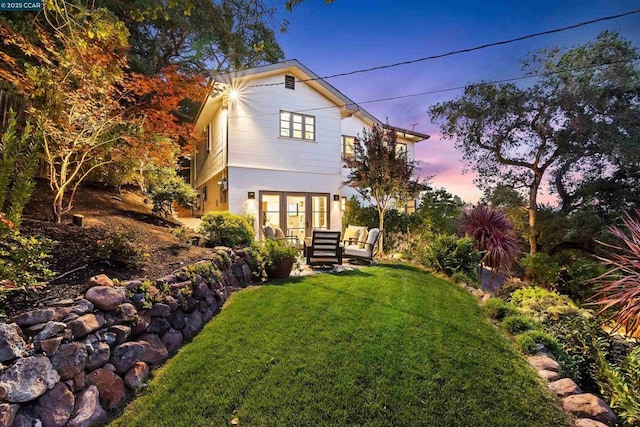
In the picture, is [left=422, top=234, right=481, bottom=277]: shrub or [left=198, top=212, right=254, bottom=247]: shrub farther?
[left=422, top=234, right=481, bottom=277]: shrub

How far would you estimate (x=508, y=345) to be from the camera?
12.7ft

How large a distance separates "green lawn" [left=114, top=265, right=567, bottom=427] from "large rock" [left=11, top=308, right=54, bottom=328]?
1042mm

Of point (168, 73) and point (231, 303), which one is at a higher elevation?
point (168, 73)

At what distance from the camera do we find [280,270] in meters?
6.73

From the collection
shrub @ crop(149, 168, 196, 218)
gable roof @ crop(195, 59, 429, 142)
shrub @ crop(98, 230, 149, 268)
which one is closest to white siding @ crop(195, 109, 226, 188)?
gable roof @ crop(195, 59, 429, 142)

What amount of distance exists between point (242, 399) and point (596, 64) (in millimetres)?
13649

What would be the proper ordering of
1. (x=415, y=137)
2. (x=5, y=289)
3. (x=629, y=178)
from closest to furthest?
(x=5, y=289) < (x=629, y=178) < (x=415, y=137)

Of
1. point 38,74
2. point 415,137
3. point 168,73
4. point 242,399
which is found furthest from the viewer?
point 415,137

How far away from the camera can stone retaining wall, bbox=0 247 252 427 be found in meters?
2.14

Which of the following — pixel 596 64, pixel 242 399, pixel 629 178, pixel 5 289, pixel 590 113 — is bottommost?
pixel 242 399

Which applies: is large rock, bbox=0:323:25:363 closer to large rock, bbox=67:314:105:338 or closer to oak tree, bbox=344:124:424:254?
large rock, bbox=67:314:105:338

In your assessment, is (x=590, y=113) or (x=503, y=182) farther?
(x=503, y=182)

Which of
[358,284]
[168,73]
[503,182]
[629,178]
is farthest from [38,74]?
[629,178]

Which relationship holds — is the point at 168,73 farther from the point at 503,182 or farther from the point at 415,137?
the point at 503,182
